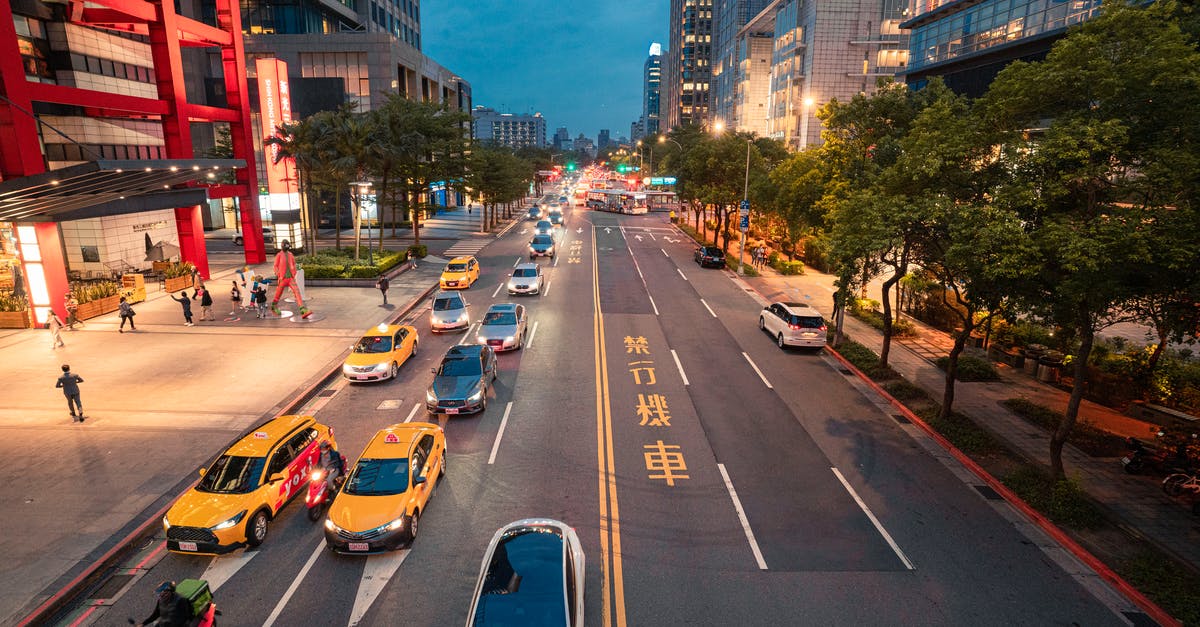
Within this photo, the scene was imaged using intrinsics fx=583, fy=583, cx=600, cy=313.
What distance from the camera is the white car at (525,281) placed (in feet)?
105

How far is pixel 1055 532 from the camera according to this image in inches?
455

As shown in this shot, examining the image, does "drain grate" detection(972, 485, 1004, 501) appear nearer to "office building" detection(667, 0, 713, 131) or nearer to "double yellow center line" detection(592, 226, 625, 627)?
A: "double yellow center line" detection(592, 226, 625, 627)

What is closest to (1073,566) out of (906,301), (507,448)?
(507,448)

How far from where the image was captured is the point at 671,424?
16359mm

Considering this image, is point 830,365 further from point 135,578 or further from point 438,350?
point 135,578

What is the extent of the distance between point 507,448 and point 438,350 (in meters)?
9.16

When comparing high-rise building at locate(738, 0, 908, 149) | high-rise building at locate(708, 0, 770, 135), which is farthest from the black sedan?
high-rise building at locate(708, 0, 770, 135)

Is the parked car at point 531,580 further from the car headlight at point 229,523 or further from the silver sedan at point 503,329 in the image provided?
the silver sedan at point 503,329

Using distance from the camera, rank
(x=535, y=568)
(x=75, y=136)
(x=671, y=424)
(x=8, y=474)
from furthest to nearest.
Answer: (x=75, y=136) → (x=671, y=424) → (x=8, y=474) → (x=535, y=568)

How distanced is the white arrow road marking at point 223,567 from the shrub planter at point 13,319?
77.4 ft

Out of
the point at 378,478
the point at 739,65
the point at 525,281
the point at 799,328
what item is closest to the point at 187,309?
the point at 525,281

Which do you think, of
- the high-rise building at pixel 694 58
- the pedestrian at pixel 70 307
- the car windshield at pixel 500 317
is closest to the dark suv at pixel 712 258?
Answer: the car windshield at pixel 500 317

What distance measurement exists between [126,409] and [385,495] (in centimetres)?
1124

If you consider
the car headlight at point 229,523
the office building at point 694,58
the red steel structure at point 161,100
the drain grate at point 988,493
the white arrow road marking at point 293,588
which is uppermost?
the office building at point 694,58
